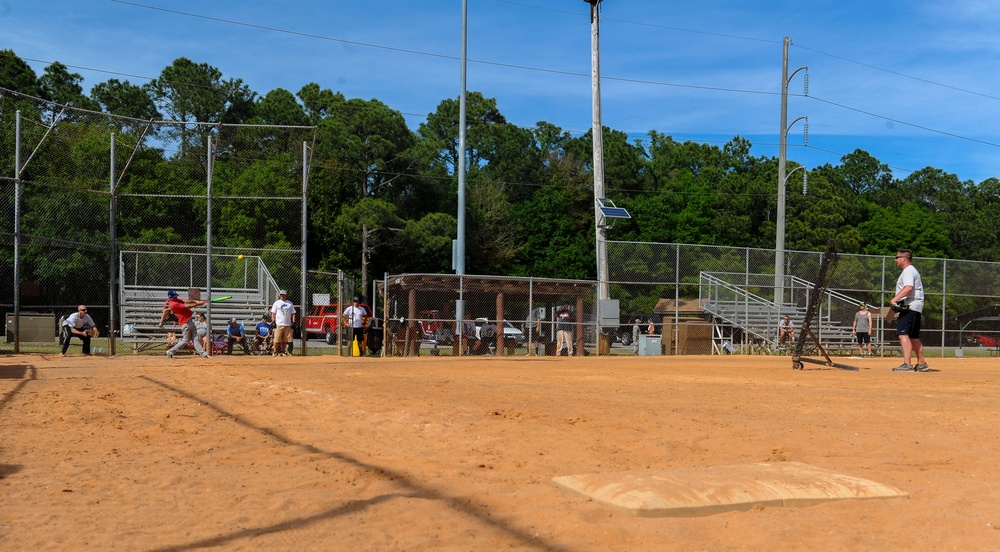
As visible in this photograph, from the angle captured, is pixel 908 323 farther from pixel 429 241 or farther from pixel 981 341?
pixel 429 241

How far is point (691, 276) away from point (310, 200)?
2693 centimetres

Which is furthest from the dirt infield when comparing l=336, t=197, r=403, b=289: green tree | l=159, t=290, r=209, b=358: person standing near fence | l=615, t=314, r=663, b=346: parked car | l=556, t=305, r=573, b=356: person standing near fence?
l=336, t=197, r=403, b=289: green tree

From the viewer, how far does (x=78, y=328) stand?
19531 mm

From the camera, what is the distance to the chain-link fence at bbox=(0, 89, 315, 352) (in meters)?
19.4

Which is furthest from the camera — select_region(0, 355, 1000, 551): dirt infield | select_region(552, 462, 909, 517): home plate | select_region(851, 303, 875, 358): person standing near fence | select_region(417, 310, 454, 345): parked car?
select_region(851, 303, 875, 358): person standing near fence

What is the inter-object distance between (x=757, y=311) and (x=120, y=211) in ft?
60.7

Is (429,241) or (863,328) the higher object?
(429,241)

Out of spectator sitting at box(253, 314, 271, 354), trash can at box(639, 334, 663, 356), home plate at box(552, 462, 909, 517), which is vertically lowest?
trash can at box(639, 334, 663, 356)

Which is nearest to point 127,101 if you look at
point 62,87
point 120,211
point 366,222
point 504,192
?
point 62,87

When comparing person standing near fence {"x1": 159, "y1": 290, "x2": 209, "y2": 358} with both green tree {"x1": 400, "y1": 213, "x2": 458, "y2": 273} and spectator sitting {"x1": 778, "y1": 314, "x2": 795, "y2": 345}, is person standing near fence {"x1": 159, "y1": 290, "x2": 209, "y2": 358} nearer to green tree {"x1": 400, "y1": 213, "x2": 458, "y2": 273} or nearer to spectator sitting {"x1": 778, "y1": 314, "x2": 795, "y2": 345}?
spectator sitting {"x1": 778, "y1": 314, "x2": 795, "y2": 345}

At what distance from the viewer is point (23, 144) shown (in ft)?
64.2

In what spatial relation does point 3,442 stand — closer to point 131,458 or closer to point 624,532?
point 131,458

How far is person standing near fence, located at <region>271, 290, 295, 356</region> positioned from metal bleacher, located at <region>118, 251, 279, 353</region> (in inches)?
82.7

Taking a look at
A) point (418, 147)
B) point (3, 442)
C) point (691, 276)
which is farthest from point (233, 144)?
point (418, 147)
